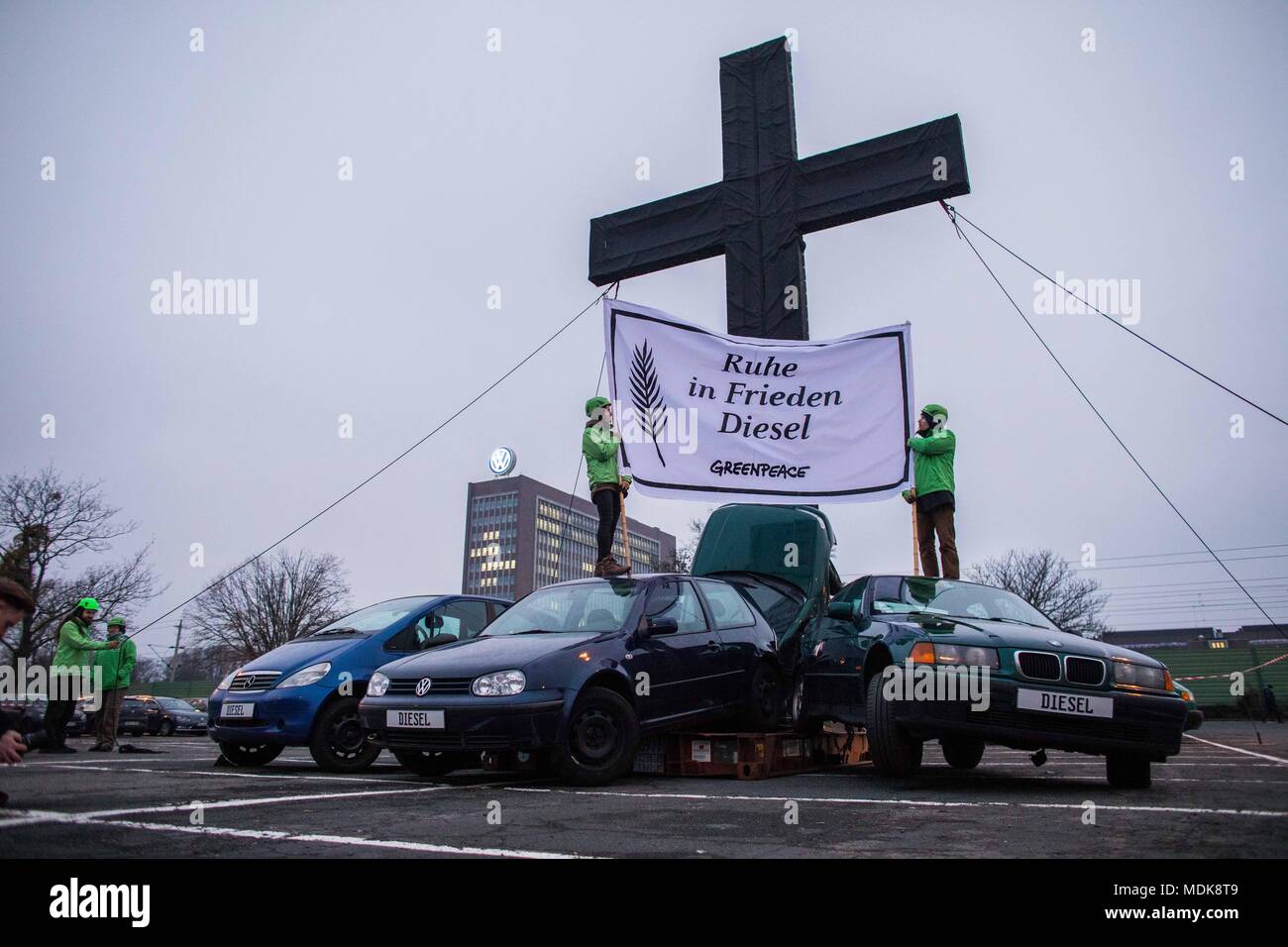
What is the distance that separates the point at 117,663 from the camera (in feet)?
40.1

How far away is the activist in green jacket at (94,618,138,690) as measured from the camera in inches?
476

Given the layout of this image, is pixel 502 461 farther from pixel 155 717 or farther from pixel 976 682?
pixel 976 682

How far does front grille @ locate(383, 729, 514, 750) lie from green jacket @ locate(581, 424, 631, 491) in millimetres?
4361

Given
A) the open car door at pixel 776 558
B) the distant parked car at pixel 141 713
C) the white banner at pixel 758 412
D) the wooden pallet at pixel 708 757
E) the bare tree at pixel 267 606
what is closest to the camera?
the wooden pallet at pixel 708 757

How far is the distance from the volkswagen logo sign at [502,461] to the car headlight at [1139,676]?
64665 millimetres

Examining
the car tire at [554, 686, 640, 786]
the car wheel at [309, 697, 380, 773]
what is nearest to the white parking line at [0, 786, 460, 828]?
the car tire at [554, 686, 640, 786]

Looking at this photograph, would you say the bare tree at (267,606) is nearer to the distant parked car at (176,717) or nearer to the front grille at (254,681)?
the distant parked car at (176,717)

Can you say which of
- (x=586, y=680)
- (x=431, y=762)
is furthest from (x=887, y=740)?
(x=431, y=762)

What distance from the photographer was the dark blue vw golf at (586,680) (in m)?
5.85

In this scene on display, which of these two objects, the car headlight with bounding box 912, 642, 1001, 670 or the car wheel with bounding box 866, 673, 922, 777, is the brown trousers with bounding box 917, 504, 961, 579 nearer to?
the car wheel with bounding box 866, 673, 922, 777

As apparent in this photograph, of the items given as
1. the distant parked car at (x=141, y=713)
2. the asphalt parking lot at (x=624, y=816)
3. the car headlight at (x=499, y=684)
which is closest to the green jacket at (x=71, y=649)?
Result: the asphalt parking lot at (x=624, y=816)

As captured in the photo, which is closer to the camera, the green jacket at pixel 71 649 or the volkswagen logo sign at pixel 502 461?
the green jacket at pixel 71 649
